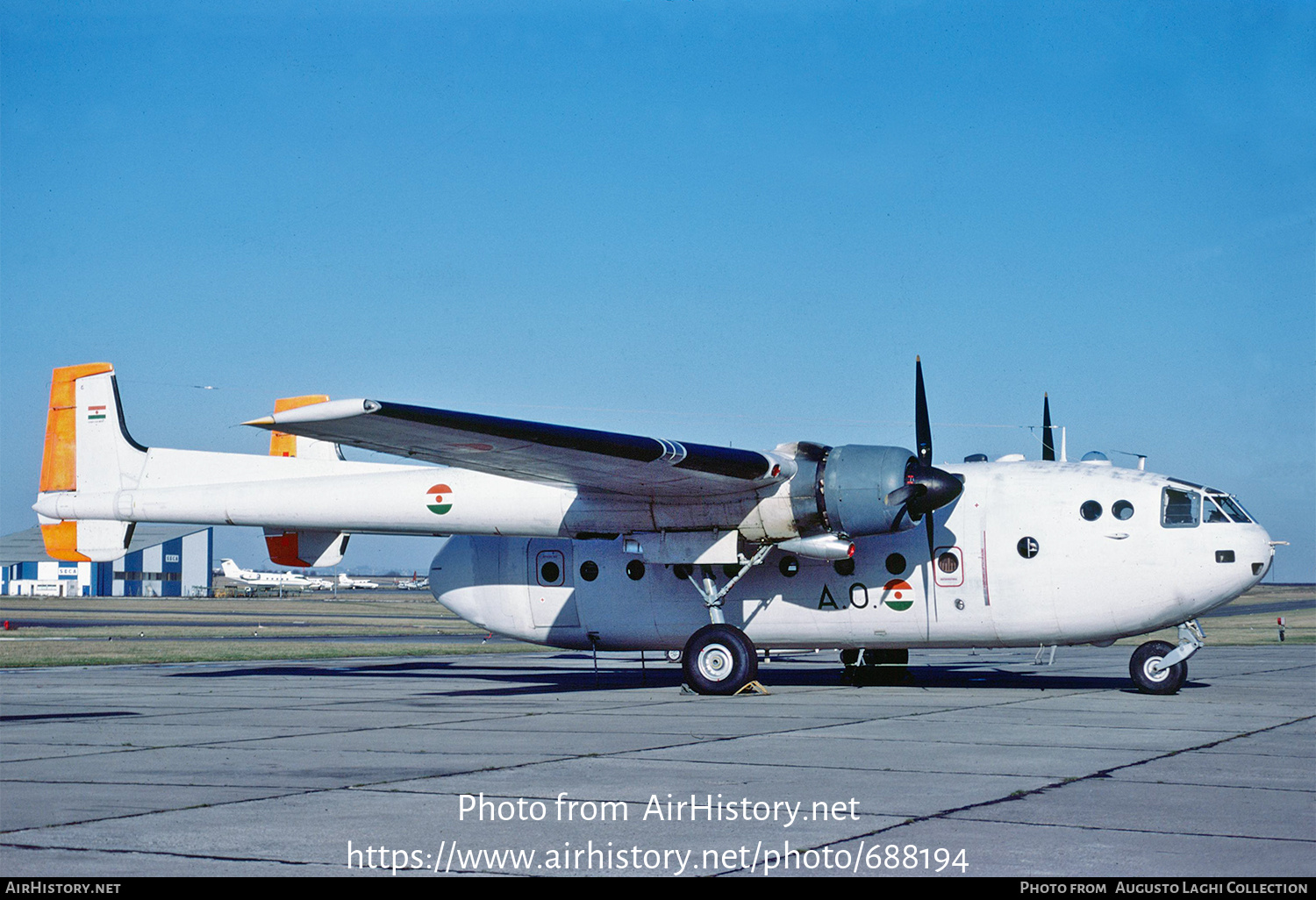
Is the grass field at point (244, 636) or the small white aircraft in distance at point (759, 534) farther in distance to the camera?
the grass field at point (244, 636)

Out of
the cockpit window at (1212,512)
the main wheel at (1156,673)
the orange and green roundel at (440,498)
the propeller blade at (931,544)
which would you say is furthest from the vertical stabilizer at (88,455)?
the cockpit window at (1212,512)

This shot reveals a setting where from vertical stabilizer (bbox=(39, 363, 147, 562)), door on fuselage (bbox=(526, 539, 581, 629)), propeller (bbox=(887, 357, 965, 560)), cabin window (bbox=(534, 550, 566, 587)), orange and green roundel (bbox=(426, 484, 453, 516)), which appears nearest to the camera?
propeller (bbox=(887, 357, 965, 560))

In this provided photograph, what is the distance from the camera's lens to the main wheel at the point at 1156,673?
740 inches

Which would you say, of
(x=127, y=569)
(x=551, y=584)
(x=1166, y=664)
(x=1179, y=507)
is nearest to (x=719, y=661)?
(x=551, y=584)

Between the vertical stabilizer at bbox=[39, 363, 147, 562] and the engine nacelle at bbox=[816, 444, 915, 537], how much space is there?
13433 millimetres

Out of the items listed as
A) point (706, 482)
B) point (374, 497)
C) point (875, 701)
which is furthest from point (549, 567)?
point (875, 701)

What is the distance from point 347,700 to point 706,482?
654cm

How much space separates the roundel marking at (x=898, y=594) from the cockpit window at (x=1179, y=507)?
157 inches

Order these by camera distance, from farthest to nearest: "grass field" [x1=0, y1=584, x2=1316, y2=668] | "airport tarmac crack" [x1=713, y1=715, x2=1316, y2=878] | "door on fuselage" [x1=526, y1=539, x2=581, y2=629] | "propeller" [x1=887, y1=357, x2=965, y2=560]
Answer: "grass field" [x1=0, y1=584, x2=1316, y2=668], "door on fuselage" [x1=526, y1=539, x2=581, y2=629], "propeller" [x1=887, y1=357, x2=965, y2=560], "airport tarmac crack" [x1=713, y1=715, x2=1316, y2=878]

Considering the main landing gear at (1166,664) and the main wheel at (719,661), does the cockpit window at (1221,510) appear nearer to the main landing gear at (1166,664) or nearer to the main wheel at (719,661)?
the main landing gear at (1166,664)

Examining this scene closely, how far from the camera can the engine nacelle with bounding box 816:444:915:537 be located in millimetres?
17875

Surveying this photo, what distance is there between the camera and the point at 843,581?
1967cm

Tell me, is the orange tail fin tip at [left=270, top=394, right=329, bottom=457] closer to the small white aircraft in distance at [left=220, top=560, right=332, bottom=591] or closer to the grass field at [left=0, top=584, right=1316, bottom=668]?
the grass field at [left=0, top=584, right=1316, bottom=668]

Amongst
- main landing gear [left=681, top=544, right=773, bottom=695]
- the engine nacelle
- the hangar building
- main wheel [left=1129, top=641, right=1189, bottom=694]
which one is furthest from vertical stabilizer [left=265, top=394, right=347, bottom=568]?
the hangar building
